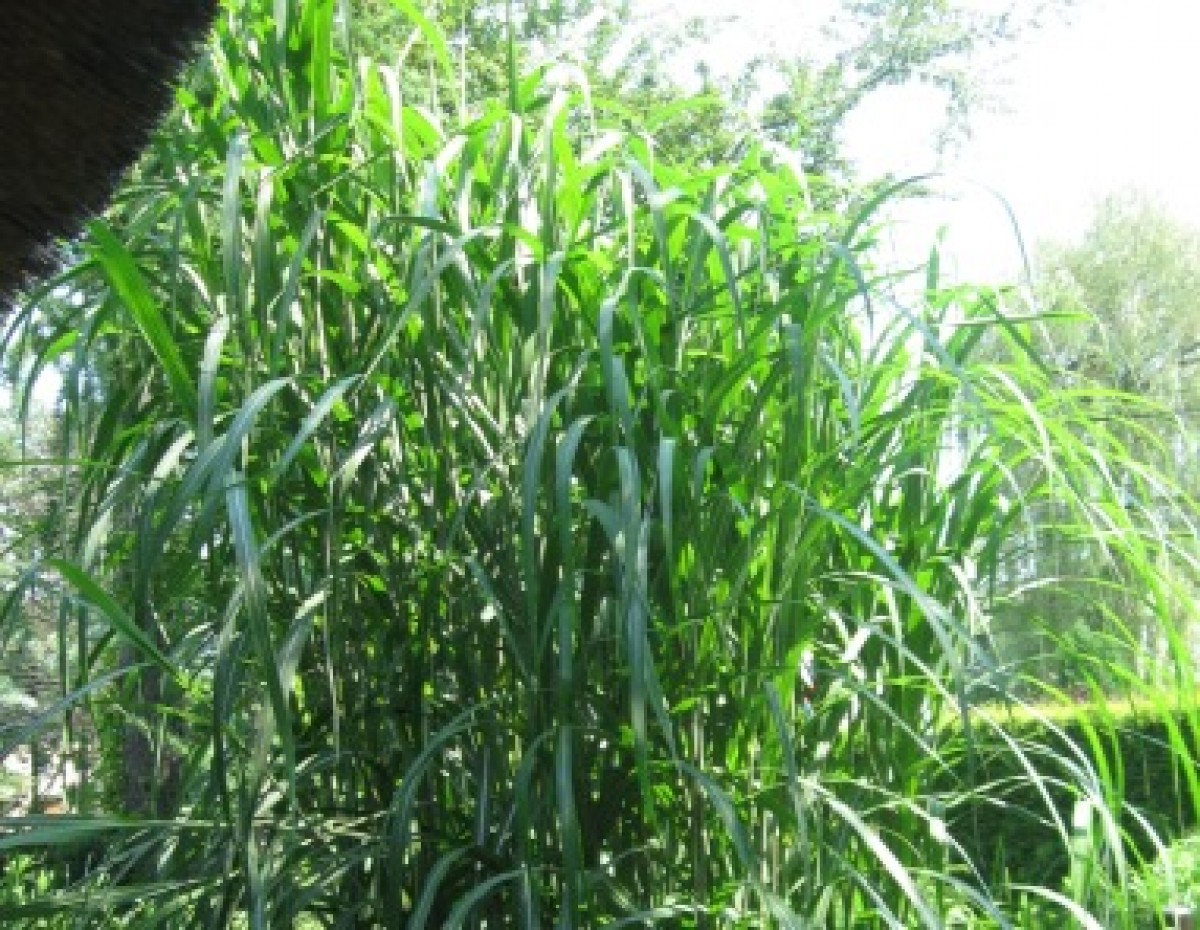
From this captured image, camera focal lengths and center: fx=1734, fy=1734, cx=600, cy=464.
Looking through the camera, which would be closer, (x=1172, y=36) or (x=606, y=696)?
(x=606, y=696)

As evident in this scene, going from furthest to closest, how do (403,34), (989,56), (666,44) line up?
1. (989,56)
2. (666,44)
3. (403,34)

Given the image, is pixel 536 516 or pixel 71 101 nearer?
pixel 71 101

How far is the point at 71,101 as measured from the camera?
3.98 feet

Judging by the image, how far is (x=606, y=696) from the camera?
1.66 m

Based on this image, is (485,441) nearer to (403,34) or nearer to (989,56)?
(403,34)

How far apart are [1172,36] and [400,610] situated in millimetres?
20951

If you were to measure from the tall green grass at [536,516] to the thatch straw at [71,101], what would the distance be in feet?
0.61

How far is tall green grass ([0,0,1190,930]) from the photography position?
155cm

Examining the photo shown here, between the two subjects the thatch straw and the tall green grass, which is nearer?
the thatch straw

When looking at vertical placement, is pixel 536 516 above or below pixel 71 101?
below

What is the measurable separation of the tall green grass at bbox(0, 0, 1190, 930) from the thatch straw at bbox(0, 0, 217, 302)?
7.3 inches

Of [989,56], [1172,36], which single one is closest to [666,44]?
[989,56]

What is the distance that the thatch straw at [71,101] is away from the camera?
1.15m

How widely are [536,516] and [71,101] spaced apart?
0.65m
